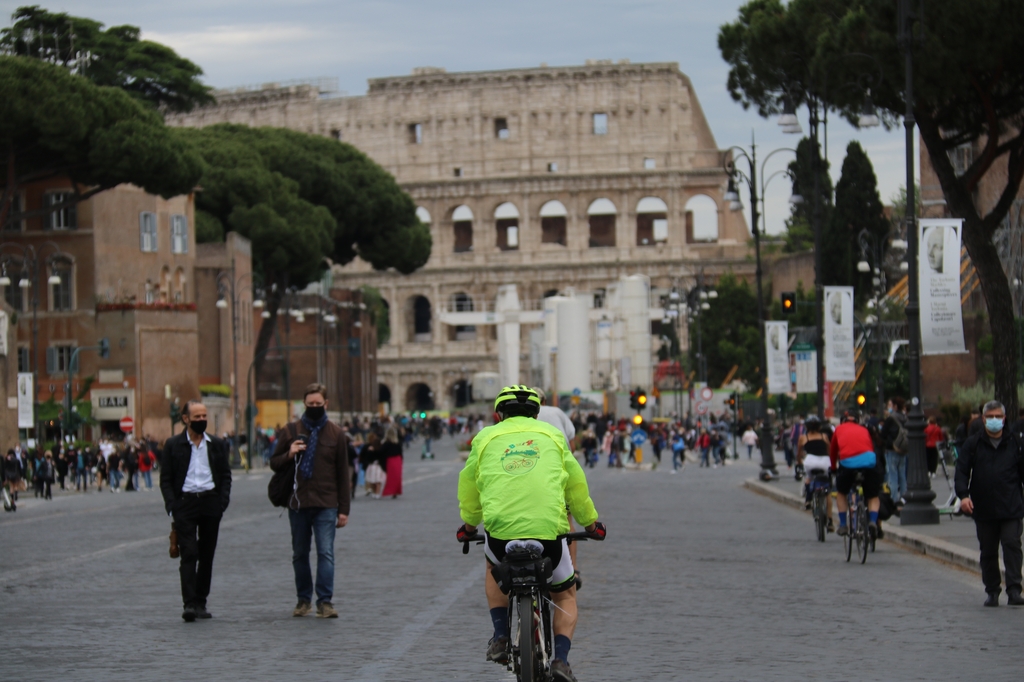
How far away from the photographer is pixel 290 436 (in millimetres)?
10828

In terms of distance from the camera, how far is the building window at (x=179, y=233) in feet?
183

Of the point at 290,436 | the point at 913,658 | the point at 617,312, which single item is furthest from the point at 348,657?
the point at 617,312

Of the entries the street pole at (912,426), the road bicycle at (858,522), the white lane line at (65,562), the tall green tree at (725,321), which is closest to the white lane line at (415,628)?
the road bicycle at (858,522)

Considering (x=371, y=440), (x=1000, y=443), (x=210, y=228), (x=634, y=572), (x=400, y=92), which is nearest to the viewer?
(x=1000, y=443)

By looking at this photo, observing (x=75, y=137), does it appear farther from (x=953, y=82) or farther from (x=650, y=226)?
(x=650, y=226)

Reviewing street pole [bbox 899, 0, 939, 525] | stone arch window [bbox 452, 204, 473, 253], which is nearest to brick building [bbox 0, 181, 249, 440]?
street pole [bbox 899, 0, 939, 525]

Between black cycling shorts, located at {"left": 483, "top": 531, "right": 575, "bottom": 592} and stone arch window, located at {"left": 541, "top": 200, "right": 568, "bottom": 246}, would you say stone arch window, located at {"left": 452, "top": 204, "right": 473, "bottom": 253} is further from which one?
black cycling shorts, located at {"left": 483, "top": 531, "right": 575, "bottom": 592}

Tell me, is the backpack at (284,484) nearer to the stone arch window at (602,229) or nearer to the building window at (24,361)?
the building window at (24,361)

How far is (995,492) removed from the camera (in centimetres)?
1155

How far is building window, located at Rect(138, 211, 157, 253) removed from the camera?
53.2 meters

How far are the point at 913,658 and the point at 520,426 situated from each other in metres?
3.17

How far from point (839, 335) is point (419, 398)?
272 ft

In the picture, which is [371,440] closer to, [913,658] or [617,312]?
[913,658]

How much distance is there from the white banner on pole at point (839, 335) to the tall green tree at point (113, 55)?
4156 cm
